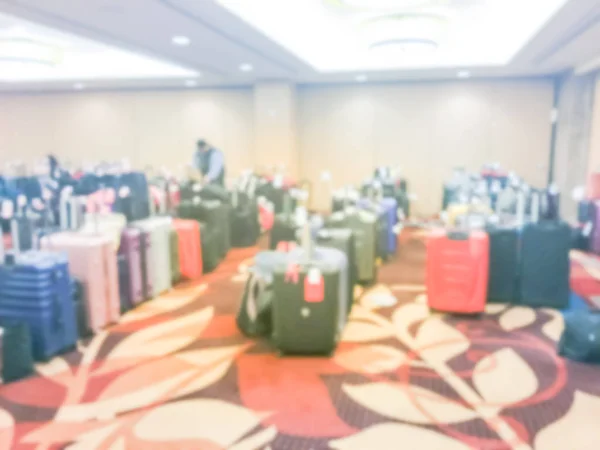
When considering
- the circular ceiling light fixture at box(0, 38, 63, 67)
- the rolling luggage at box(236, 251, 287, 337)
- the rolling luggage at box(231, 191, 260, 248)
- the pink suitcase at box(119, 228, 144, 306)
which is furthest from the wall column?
the rolling luggage at box(236, 251, 287, 337)

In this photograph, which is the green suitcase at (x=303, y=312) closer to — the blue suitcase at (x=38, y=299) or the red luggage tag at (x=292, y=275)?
the red luggage tag at (x=292, y=275)

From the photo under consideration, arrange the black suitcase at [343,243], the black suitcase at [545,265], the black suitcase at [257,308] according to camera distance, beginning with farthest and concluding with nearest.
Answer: the black suitcase at [545,265] → the black suitcase at [343,243] → the black suitcase at [257,308]

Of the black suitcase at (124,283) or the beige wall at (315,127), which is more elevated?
the beige wall at (315,127)

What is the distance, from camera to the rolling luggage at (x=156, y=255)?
198 inches

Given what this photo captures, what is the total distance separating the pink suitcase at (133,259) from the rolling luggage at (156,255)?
0.11 m

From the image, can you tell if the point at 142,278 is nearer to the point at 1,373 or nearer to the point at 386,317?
the point at 1,373

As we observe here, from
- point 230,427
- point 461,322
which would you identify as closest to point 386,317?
point 461,322

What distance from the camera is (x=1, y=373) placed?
11.2ft

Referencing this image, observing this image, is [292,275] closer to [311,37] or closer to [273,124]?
[311,37]

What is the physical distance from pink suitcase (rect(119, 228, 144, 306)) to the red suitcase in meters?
2.58

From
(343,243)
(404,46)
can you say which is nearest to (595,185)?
(404,46)

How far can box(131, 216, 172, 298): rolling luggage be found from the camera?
5020mm

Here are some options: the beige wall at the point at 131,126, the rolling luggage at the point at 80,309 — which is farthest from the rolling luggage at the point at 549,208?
the beige wall at the point at 131,126

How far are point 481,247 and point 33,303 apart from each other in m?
3.44
